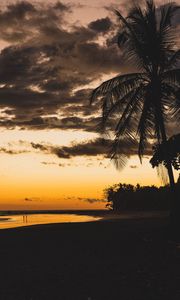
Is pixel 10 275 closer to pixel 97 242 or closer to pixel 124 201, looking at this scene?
pixel 97 242

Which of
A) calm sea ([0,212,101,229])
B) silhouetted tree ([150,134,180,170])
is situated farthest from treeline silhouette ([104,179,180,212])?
silhouetted tree ([150,134,180,170])

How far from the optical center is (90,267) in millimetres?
11750

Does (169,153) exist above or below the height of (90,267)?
above

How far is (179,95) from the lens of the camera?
63.6 ft

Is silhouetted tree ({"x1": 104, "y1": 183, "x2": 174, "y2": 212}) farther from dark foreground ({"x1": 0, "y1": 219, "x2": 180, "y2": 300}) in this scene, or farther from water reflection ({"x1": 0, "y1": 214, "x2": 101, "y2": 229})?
dark foreground ({"x1": 0, "y1": 219, "x2": 180, "y2": 300})

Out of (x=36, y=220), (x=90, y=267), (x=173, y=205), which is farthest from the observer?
(x=36, y=220)

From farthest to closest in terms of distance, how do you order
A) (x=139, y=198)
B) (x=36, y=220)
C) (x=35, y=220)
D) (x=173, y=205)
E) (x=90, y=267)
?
(x=139, y=198), (x=35, y=220), (x=36, y=220), (x=173, y=205), (x=90, y=267)

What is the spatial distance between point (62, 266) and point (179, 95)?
33.2ft

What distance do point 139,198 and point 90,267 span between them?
6835 cm

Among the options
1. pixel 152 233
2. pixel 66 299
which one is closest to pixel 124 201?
pixel 152 233

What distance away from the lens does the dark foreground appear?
8945mm

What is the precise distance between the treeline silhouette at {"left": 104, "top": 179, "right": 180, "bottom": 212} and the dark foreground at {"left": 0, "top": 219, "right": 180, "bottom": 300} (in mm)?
57907

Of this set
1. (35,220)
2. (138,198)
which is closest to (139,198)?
(138,198)

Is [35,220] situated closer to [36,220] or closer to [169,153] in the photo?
[36,220]
